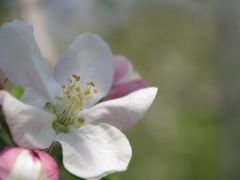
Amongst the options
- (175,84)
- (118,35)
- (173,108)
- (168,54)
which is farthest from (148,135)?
(118,35)

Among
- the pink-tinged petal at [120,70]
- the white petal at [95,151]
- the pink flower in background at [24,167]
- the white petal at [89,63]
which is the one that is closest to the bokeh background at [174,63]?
the pink-tinged petal at [120,70]

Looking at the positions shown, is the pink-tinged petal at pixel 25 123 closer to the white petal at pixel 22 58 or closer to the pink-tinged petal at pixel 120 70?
the white petal at pixel 22 58

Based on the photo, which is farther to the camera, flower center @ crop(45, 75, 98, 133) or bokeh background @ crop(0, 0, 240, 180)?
bokeh background @ crop(0, 0, 240, 180)

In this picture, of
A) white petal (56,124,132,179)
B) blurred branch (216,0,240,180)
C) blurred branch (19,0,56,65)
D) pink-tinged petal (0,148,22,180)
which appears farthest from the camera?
blurred branch (19,0,56,65)

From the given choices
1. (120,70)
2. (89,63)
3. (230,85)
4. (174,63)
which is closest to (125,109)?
(89,63)

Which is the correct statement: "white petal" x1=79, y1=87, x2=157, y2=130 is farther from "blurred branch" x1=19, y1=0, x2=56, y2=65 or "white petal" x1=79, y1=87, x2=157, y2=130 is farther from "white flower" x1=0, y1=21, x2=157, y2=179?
"blurred branch" x1=19, y1=0, x2=56, y2=65

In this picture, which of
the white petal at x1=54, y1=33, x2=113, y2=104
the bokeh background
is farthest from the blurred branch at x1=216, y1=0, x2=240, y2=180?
the white petal at x1=54, y1=33, x2=113, y2=104

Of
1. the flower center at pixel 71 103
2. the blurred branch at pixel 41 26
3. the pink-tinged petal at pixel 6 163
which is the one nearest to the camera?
the pink-tinged petal at pixel 6 163
